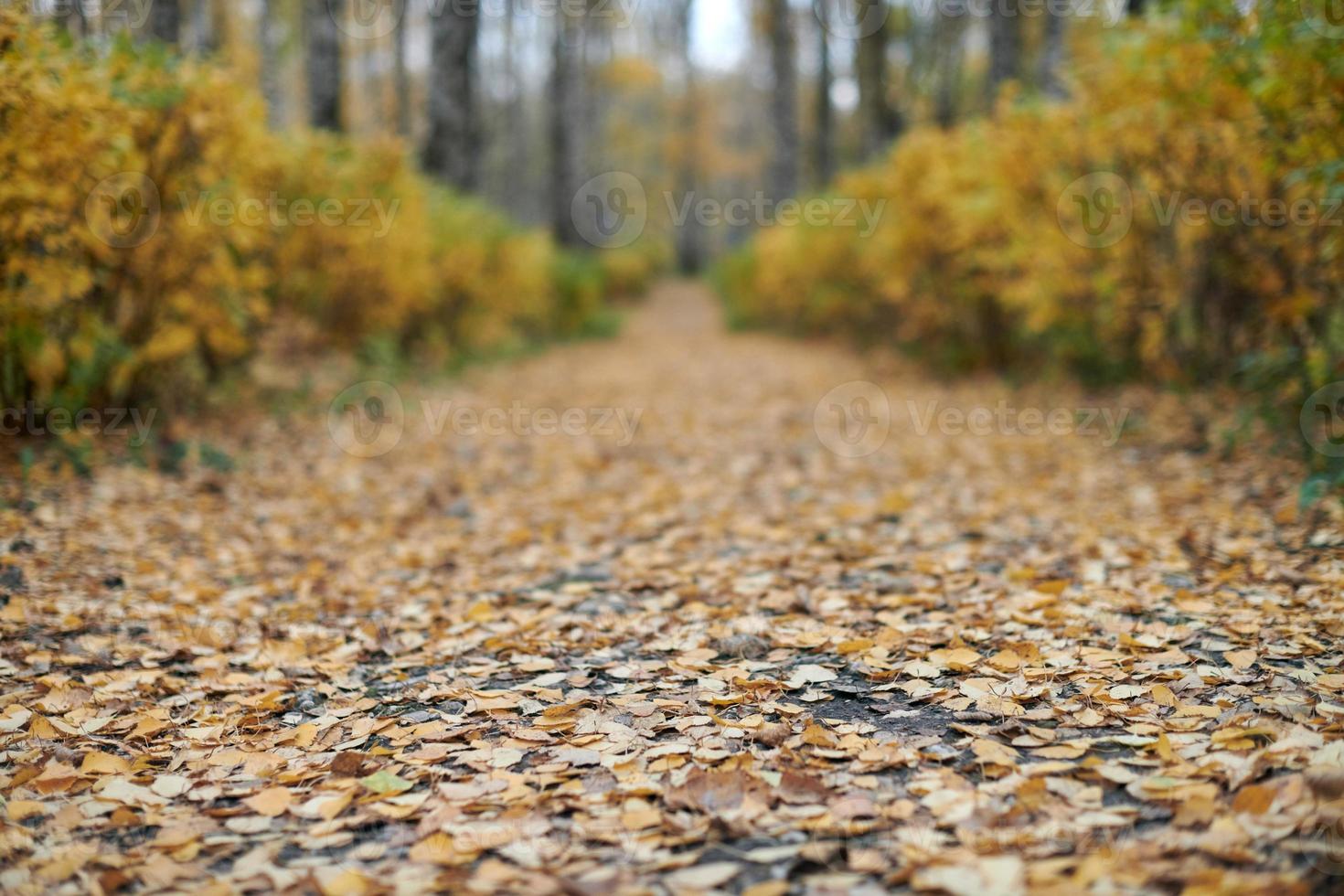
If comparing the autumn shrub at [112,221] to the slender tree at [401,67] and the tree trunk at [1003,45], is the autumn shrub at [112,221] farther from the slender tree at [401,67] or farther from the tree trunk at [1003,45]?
the slender tree at [401,67]

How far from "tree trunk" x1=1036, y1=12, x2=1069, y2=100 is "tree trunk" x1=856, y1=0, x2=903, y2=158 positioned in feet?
17.8

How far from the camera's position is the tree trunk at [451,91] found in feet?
35.3

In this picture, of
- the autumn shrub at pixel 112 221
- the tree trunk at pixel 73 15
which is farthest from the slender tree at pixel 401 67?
the autumn shrub at pixel 112 221

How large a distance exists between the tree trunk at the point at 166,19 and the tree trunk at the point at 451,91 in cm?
351

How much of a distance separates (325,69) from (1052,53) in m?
7.82

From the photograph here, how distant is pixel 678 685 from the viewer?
8.34ft

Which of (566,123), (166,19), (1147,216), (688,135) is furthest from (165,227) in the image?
(688,135)

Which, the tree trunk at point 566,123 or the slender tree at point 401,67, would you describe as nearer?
the tree trunk at point 566,123

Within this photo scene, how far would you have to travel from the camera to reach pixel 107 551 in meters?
3.51

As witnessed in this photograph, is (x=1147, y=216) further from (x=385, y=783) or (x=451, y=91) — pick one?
(x=451, y=91)

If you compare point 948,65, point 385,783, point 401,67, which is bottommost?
point 385,783

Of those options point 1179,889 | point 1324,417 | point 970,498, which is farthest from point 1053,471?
point 1179,889

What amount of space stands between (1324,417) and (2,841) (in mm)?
5106

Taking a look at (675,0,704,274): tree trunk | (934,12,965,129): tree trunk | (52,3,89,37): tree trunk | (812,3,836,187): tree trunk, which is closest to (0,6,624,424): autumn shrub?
(52,3,89,37): tree trunk
